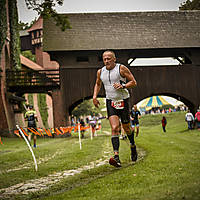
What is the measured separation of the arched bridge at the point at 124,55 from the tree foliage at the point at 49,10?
17.3 m

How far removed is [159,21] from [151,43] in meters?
3.75

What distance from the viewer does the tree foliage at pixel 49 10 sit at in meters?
9.25

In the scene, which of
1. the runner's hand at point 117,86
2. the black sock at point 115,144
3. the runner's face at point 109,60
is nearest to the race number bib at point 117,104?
the runner's hand at point 117,86

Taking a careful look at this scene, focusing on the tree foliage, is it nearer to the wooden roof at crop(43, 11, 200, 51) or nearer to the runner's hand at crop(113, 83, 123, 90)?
the runner's hand at crop(113, 83, 123, 90)

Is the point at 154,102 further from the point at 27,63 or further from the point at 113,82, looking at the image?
the point at 113,82

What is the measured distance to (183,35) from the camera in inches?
1141

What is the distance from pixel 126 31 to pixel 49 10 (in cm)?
2051

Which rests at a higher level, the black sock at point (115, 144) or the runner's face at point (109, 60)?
the runner's face at point (109, 60)

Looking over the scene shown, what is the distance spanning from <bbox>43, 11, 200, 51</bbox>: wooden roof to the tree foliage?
17.4 metres

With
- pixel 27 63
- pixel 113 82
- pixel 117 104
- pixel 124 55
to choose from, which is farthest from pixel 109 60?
pixel 27 63

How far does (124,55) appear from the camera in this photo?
28.2 m

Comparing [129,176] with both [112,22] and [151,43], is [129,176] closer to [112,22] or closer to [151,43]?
[151,43]

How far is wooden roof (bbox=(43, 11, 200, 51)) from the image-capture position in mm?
27625

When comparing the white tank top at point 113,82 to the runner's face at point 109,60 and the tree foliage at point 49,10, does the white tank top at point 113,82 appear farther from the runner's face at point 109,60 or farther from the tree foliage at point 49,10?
Result: the tree foliage at point 49,10
